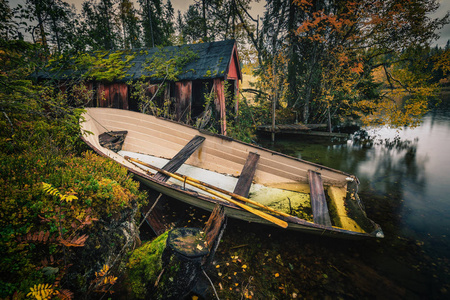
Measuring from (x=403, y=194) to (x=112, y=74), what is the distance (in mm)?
12570

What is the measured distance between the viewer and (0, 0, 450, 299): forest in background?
6.40ft

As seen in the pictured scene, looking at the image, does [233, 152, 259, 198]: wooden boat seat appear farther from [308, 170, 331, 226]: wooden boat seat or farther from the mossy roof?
the mossy roof

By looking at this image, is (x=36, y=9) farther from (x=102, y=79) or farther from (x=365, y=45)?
(x=365, y=45)

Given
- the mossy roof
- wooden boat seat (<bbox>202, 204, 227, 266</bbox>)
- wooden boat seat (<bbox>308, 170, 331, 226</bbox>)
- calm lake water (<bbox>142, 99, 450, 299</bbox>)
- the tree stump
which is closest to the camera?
the tree stump

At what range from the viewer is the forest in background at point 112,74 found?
6.40 ft

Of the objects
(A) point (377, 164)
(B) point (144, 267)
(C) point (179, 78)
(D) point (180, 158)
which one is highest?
(C) point (179, 78)

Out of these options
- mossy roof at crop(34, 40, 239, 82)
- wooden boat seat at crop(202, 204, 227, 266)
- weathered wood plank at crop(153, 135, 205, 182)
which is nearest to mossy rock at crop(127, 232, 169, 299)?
wooden boat seat at crop(202, 204, 227, 266)

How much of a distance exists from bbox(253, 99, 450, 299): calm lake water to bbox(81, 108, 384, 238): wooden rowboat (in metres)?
1.14

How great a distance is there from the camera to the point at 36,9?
11.3 feet

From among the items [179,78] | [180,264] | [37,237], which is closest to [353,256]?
[180,264]

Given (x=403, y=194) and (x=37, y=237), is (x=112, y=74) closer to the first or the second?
(x=37, y=237)

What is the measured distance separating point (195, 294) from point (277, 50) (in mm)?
12980

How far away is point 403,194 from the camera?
608 centimetres

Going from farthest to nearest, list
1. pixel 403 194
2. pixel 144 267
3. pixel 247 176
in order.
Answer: pixel 403 194 < pixel 247 176 < pixel 144 267
